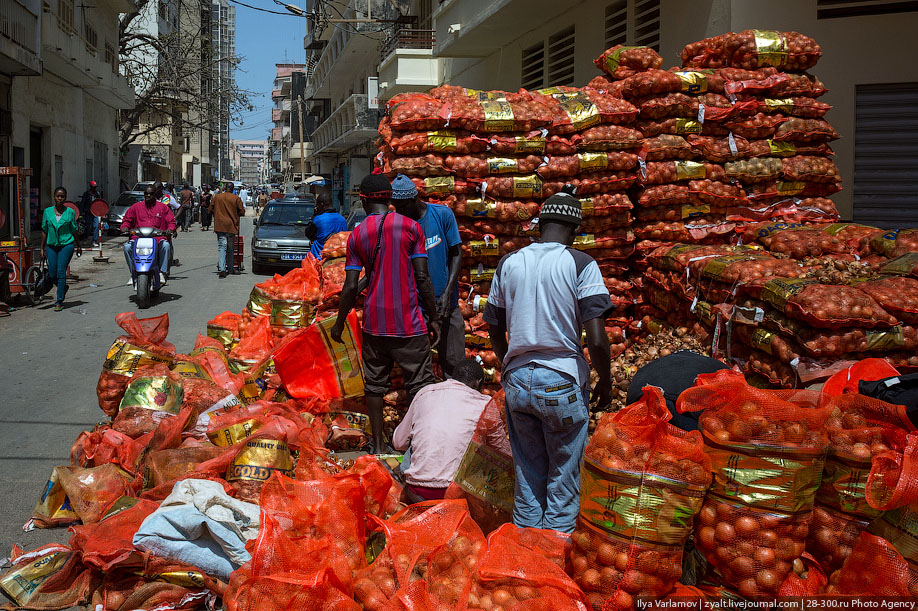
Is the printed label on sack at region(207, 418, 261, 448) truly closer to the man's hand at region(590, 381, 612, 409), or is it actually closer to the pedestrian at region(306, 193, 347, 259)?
the man's hand at region(590, 381, 612, 409)

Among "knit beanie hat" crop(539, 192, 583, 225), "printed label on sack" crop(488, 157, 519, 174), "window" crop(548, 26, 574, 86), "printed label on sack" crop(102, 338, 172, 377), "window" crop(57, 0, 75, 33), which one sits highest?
"window" crop(57, 0, 75, 33)

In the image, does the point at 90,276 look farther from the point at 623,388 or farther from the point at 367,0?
the point at 367,0

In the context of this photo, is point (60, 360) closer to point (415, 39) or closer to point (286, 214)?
point (286, 214)

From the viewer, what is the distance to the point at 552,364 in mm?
3545

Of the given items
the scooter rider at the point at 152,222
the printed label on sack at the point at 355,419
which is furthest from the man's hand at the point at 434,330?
the scooter rider at the point at 152,222

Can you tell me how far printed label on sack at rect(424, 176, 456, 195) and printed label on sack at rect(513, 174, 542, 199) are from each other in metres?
0.61

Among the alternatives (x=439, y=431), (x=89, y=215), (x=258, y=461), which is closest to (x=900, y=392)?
(x=439, y=431)

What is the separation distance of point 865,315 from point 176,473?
14.7ft

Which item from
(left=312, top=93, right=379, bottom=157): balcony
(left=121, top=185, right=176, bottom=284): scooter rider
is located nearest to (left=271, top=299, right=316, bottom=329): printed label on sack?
(left=121, top=185, right=176, bottom=284): scooter rider

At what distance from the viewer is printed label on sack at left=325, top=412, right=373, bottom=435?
590cm

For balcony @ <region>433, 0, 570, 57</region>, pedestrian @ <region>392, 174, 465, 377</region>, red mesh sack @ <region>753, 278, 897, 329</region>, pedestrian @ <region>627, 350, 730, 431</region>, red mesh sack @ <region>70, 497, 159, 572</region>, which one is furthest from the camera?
balcony @ <region>433, 0, 570, 57</region>

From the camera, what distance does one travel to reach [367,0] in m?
31.8

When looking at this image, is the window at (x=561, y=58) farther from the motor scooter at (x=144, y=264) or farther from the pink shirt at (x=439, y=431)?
the pink shirt at (x=439, y=431)

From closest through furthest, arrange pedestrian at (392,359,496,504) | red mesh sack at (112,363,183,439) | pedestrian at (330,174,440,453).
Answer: pedestrian at (392,359,496,504), red mesh sack at (112,363,183,439), pedestrian at (330,174,440,453)
